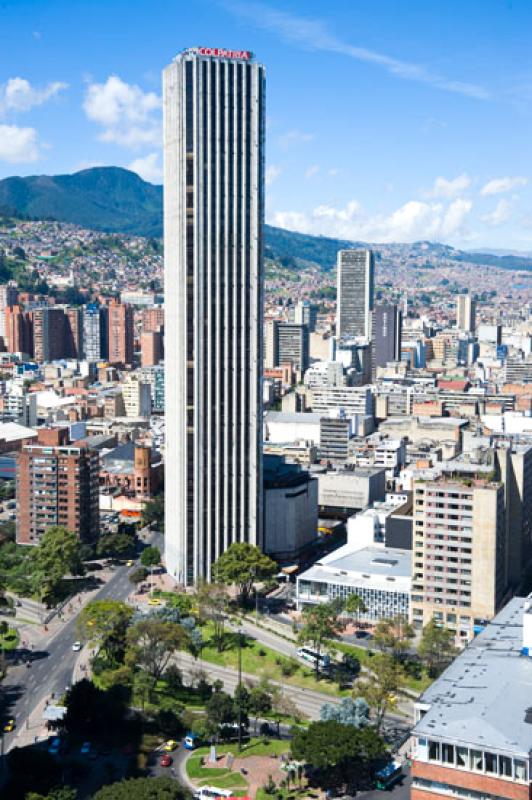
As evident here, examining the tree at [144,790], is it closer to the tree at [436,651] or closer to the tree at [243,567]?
the tree at [436,651]

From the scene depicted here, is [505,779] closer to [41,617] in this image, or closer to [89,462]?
[41,617]

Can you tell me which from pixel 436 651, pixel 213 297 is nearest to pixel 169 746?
pixel 436 651

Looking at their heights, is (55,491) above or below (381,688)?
above

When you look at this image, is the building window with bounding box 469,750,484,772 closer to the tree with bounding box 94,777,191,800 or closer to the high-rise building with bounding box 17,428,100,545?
the tree with bounding box 94,777,191,800

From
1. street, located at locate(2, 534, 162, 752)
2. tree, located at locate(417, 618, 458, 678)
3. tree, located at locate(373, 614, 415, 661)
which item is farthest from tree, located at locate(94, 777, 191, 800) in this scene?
tree, located at locate(417, 618, 458, 678)

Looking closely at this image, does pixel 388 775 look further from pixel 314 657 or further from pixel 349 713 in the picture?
pixel 314 657

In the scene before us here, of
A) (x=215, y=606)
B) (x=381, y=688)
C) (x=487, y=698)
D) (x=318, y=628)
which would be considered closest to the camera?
(x=487, y=698)
